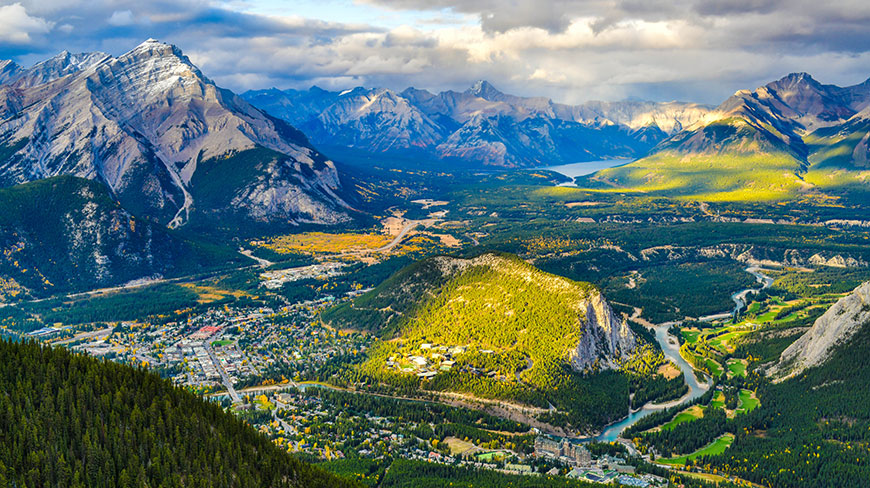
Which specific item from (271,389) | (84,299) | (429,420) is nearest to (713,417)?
(429,420)

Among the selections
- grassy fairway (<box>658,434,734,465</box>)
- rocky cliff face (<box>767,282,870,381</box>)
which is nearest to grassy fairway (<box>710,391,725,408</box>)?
grassy fairway (<box>658,434,734,465</box>)

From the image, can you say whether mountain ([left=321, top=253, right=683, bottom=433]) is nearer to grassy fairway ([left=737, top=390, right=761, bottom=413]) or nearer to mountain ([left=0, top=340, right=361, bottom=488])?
grassy fairway ([left=737, top=390, right=761, bottom=413])

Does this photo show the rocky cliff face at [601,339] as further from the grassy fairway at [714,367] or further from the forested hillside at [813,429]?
the forested hillside at [813,429]

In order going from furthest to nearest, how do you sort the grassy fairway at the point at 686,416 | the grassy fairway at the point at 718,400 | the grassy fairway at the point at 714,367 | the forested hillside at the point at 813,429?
the grassy fairway at the point at 714,367
the grassy fairway at the point at 718,400
the grassy fairway at the point at 686,416
the forested hillside at the point at 813,429

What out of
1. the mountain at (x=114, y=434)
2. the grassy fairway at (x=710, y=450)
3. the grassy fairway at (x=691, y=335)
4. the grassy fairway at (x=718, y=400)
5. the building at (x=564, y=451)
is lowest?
the grassy fairway at (x=691, y=335)

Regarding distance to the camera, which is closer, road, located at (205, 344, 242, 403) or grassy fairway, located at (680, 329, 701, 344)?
road, located at (205, 344, 242, 403)

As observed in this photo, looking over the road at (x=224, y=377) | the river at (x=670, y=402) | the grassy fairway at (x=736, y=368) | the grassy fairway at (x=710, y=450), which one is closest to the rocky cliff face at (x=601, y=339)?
the river at (x=670, y=402)
